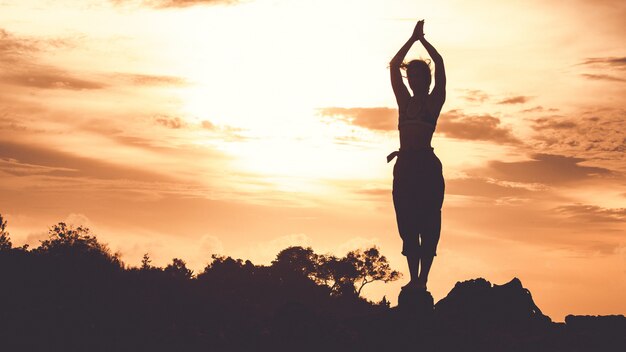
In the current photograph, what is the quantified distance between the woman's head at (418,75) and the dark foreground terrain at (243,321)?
145 inches

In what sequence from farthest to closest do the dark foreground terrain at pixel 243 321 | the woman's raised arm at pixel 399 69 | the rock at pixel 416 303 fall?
the woman's raised arm at pixel 399 69
the rock at pixel 416 303
the dark foreground terrain at pixel 243 321

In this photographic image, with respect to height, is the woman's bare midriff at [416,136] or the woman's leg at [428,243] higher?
the woman's bare midriff at [416,136]

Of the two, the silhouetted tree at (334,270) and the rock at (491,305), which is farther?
the silhouetted tree at (334,270)

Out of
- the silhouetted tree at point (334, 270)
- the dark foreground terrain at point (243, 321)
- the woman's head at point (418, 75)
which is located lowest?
the dark foreground terrain at point (243, 321)

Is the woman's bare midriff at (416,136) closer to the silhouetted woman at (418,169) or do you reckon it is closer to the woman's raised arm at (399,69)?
the silhouetted woman at (418,169)

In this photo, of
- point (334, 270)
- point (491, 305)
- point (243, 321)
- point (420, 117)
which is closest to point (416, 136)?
point (420, 117)

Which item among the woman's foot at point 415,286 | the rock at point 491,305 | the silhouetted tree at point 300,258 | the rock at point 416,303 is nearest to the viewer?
the rock at point 416,303

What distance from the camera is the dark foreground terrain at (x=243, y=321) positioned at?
1181cm

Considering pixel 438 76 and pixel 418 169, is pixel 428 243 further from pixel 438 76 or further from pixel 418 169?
pixel 438 76

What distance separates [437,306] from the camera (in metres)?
15.3

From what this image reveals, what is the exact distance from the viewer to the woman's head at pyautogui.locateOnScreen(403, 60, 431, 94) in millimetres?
14016

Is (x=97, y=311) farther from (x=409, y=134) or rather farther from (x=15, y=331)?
(x=409, y=134)

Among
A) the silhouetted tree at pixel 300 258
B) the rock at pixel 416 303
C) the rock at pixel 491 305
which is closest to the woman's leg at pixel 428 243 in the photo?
the rock at pixel 416 303

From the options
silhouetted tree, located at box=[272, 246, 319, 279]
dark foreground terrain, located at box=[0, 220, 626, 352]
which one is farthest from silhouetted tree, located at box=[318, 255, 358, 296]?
dark foreground terrain, located at box=[0, 220, 626, 352]
